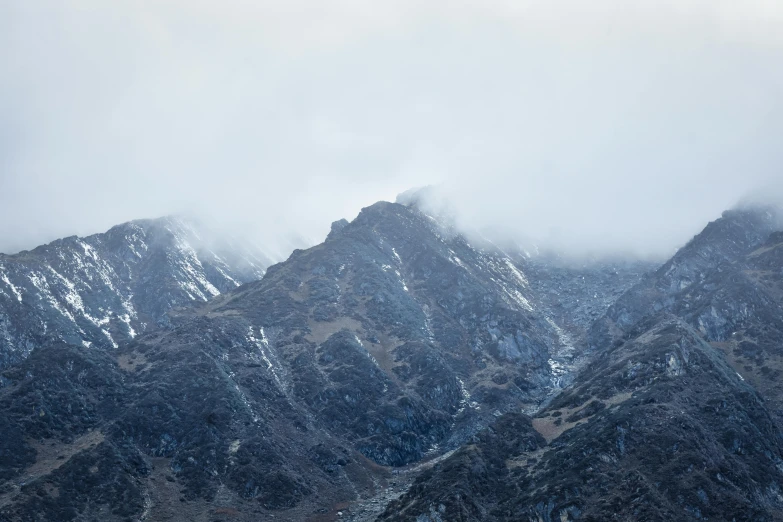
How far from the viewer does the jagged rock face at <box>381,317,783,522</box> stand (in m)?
106

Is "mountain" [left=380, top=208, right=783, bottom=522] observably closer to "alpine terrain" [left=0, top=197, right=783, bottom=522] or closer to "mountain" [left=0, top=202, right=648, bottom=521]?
"alpine terrain" [left=0, top=197, right=783, bottom=522]

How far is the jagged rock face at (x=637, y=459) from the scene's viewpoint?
10600 centimetres

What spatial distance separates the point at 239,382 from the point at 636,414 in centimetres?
10947

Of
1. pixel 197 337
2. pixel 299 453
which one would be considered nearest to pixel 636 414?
pixel 299 453

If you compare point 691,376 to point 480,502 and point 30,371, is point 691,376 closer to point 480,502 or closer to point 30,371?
point 480,502

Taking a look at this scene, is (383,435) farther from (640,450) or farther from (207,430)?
(640,450)

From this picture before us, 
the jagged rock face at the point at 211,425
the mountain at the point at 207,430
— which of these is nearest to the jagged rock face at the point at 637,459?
the mountain at the point at 207,430

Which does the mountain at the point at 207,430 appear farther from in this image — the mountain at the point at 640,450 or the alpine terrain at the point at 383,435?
the mountain at the point at 640,450

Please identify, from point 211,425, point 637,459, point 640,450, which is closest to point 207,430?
point 211,425

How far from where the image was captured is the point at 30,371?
160m

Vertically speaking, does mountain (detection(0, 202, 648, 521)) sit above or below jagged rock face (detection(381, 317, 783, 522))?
above

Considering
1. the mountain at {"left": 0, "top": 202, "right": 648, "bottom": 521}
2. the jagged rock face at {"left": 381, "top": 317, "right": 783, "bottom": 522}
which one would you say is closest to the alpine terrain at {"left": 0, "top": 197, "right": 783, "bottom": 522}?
the jagged rock face at {"left": 381, "top": 317, "right": 783, "bottom": 522}

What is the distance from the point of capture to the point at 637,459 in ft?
382

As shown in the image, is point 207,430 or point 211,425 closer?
point 207,430
